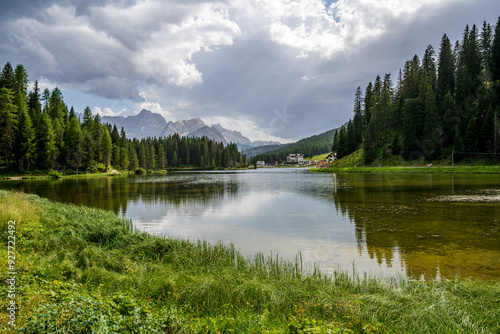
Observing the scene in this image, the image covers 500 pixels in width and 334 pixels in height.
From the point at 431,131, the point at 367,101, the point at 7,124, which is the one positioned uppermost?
the point at 367,101

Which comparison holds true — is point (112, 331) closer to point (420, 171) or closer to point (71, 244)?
point (71, 244)

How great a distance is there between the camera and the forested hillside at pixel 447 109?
72.5 m

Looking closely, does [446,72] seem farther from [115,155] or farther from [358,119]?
[115,155]

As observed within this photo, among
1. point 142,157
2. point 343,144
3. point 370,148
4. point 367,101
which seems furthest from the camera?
point 142,157

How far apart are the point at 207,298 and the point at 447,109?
98.7 m

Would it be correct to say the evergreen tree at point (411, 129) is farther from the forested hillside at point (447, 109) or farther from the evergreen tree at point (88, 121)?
the evergreen tree at point (88, 121)

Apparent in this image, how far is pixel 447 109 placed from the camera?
81875mm

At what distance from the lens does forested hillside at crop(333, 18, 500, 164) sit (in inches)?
2854

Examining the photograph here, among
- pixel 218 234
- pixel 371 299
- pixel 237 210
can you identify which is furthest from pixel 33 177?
pixel 371 299

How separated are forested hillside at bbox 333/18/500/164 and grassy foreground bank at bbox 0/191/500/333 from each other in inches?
3209

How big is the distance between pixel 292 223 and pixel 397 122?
320ft

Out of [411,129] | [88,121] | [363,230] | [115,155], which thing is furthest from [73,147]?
[411,129]

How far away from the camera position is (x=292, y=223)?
1805 cm

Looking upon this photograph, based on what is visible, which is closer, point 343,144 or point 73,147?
point 73,147
